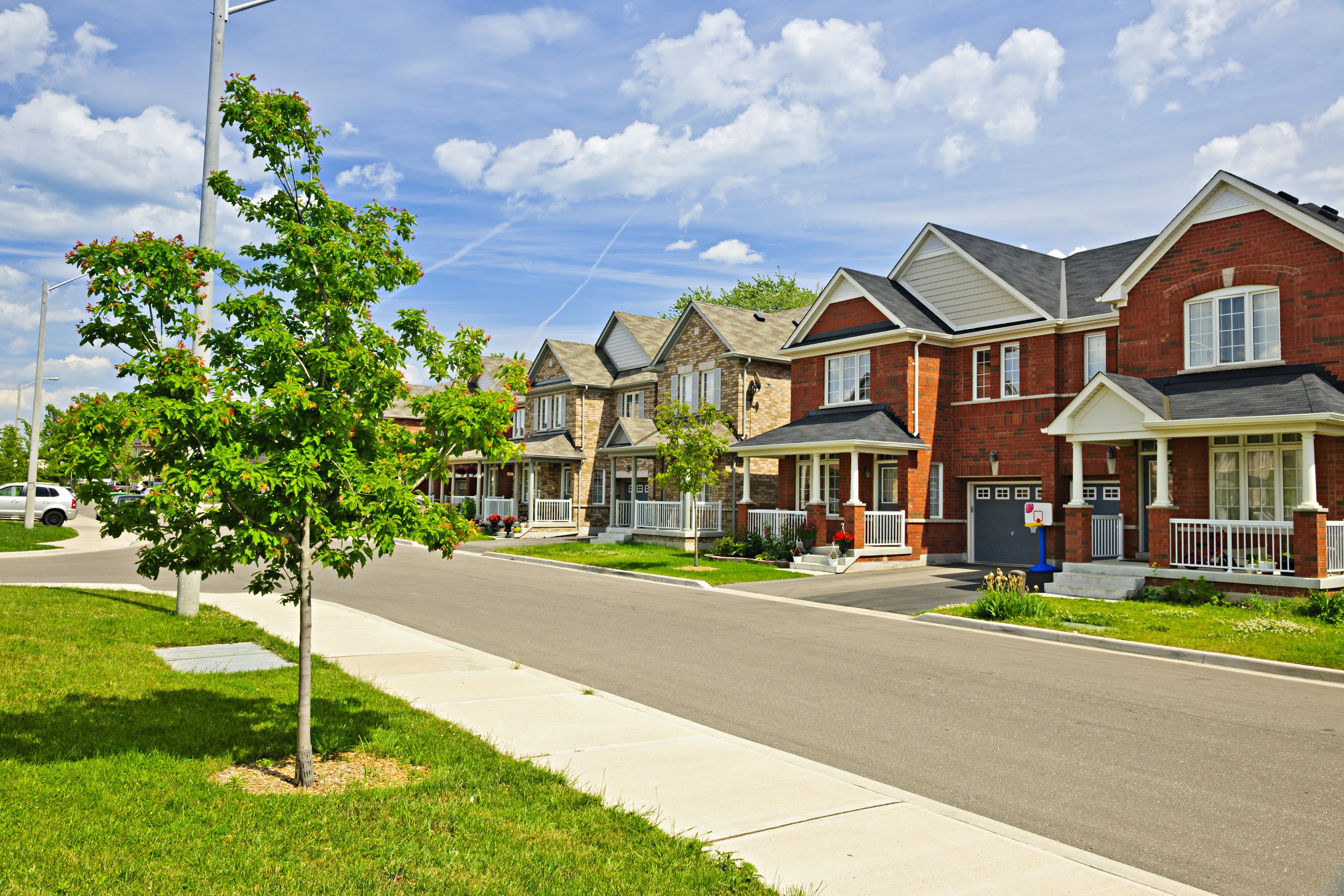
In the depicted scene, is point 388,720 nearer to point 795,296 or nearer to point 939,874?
point 939,874

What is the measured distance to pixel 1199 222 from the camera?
20797mm

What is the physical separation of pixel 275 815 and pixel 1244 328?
21.5 metres

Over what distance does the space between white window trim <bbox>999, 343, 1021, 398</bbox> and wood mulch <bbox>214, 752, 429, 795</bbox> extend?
23.2 metres

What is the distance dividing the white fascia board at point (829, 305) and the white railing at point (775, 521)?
5.67m

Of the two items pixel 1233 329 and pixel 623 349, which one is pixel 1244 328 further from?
pixel 623 349

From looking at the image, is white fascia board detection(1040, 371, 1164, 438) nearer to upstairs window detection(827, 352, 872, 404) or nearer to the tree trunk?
upstairs window detection(827, 352, 872, 404)

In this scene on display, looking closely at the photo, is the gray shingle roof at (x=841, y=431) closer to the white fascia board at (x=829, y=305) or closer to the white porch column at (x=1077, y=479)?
the white fascia board at (x=829, y=305)

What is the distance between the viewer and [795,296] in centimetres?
7300

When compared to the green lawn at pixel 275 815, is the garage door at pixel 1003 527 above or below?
above

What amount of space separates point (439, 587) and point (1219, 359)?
1804cm

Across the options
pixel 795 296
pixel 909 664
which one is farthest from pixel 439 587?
pixel 795 296

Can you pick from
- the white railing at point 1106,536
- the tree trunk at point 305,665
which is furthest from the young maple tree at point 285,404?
the white railing at point 1106,536

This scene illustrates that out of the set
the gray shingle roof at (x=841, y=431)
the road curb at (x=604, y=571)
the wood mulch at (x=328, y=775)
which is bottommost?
the road curb at (x=604, y=571)

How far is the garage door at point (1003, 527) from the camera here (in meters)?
26.4
